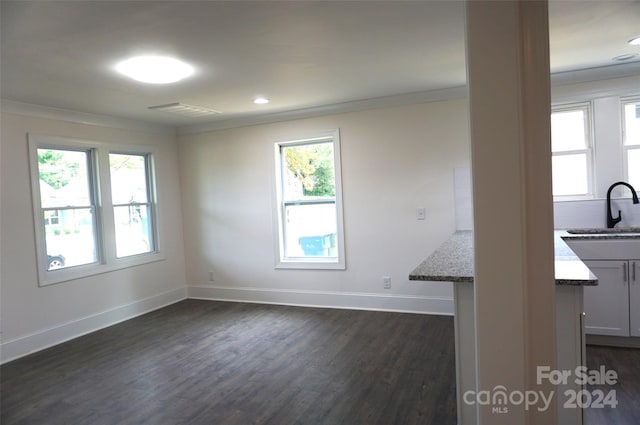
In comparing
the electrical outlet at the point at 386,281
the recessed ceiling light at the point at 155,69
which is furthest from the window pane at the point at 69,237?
the electrical outlet at the point at 386,281

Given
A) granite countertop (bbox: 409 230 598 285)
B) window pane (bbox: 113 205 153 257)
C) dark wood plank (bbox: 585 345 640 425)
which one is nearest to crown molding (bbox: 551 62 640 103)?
granite countertop (bbox: 409 230 598 285)

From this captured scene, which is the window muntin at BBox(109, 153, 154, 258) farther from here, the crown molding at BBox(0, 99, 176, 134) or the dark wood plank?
the dark wood plank

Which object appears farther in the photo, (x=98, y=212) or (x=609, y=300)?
(x=98, y=212)

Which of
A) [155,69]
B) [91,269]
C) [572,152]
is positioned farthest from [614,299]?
[91,269]

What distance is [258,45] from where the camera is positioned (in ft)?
8.92

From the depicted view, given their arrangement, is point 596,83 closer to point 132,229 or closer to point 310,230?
point 310,230

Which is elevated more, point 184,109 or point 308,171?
point 184,109

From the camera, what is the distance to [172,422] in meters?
2.57

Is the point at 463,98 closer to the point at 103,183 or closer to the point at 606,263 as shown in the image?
the point at 606,263

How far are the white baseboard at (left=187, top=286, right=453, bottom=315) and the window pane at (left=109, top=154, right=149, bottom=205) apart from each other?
5.10 feet

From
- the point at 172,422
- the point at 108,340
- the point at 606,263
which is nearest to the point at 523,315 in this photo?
the point at 172,422

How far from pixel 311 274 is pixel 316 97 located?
7.10 feet

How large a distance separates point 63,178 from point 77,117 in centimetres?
69

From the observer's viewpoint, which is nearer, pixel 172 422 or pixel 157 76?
pixel 172 422
